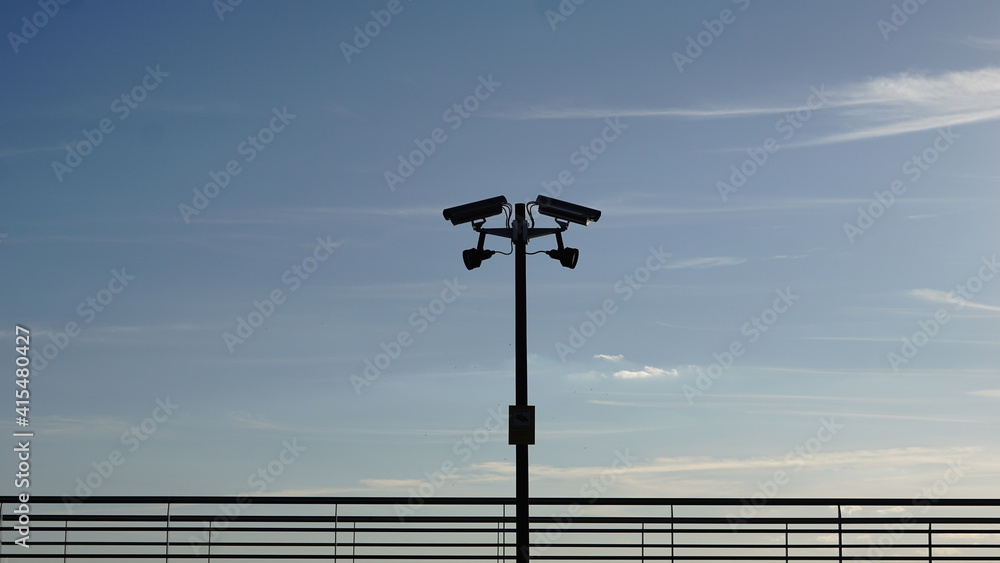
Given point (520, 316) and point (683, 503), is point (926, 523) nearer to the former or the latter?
point (683, 503)

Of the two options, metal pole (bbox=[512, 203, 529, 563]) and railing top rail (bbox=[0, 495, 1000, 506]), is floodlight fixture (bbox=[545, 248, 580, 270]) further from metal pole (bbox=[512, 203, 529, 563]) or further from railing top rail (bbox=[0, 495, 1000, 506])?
railing top rail (bbox=[0, 495, 1000, 506])

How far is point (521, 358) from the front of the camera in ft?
62.1

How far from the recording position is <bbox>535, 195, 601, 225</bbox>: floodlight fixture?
63.6 ft

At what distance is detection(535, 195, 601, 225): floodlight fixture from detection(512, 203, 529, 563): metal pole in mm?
303

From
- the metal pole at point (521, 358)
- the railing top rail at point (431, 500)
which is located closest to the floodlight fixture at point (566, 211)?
the metal pole at point (521, 358)

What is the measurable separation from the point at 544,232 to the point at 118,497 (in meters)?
6.82

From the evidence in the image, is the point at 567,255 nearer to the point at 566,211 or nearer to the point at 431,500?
the point at 566,211

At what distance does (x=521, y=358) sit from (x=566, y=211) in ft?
7.20

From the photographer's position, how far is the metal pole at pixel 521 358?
728 inches

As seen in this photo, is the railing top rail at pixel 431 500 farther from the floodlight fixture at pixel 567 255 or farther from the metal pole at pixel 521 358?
the floodlight fixture at pixel 567 255

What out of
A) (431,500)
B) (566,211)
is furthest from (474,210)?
(431,500)

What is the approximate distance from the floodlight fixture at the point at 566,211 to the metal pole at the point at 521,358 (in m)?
0.30

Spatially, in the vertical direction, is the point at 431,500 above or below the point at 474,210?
below

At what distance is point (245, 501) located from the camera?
62.2 feet
